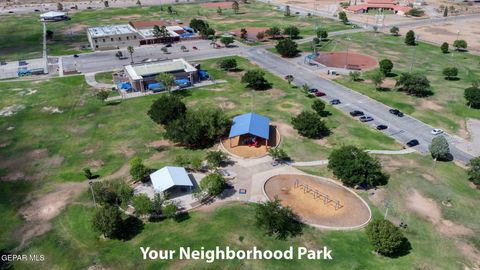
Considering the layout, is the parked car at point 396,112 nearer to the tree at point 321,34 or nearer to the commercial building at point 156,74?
the commercial building at point 156,74

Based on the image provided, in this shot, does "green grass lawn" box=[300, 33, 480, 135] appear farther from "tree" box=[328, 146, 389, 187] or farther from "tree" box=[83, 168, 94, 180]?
"tree" box=[83, 168, 94, 180]

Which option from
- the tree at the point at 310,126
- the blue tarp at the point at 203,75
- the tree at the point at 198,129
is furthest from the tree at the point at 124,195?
the blue tarp at the point at 203,75

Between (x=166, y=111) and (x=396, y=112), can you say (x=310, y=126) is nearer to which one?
(x=396, y=112)

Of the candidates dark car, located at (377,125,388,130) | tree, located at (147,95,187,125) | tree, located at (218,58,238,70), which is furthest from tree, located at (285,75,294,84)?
tree, located at (147,95,187,125)

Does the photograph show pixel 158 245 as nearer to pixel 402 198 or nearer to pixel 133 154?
pixel 133 154

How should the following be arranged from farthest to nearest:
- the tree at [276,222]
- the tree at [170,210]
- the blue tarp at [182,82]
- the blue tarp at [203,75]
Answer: the blue tarp at [203,75] < the blue tarp at [182,82] < the tree at [170,210] < the tree at [276,222]

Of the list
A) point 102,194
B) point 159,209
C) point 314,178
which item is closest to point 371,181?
point 314,178

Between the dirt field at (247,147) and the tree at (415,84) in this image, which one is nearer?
the dirt field at (247,147)
